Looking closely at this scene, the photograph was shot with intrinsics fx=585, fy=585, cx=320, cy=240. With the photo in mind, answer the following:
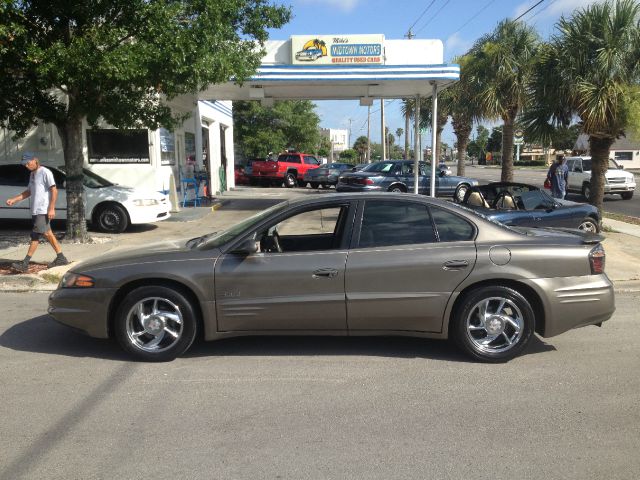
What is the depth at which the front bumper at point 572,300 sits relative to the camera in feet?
16.8

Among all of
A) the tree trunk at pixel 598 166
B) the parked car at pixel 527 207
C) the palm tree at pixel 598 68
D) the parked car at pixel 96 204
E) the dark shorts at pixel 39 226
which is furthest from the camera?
the tree trunk at pixel 598 166

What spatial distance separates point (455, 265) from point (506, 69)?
14.1 metres

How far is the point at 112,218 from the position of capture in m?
13.0

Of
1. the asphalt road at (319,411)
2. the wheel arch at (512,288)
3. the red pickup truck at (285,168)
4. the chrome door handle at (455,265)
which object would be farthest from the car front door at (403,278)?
the red pickup truck at (285,168)

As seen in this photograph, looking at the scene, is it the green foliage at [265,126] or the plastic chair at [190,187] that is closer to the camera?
the plastic chair at [190,187]

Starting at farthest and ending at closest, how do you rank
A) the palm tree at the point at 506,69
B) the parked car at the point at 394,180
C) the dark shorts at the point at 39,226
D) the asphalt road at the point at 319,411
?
the parked car at the point at 394,180 < the palm tree at the point at 506,69 < the dark shorts at the point at 39,226 < the asphalt road at the point at 319,411

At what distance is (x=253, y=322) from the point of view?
5.15 m

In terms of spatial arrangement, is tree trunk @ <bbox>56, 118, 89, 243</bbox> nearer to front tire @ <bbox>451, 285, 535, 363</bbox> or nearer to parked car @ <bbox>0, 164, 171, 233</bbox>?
parked car @ <bbox>0, 164, 171, 233</bbox>

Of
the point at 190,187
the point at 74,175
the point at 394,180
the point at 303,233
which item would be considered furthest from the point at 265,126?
the point at 303,233

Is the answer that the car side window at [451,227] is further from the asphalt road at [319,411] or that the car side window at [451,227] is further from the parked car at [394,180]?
the parked car at [394,180]

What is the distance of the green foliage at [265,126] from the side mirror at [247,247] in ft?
122

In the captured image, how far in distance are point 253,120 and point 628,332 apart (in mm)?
38847

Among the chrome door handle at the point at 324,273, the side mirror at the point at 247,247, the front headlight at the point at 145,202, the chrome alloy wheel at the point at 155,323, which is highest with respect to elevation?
the side mirror at the point at 247,247

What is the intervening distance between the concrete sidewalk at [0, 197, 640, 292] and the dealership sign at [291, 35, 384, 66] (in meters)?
4.81
